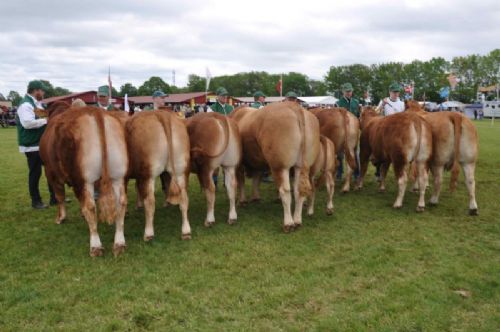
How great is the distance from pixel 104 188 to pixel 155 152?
2.79 feet

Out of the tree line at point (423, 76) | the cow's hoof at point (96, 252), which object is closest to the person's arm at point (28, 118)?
the cow's hoof at point (96, 252)

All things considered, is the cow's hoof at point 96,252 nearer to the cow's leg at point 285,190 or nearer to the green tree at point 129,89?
the cow's leg at point 285,190

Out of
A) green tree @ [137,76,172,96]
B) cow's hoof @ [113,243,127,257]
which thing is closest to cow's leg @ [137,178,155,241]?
cow's hoof @ [113,243,127,257]

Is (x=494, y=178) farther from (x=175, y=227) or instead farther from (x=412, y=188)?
(x=175, y=227)

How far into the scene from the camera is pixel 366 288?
13.9ft

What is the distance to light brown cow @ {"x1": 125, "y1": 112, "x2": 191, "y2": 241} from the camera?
5344 millimetres

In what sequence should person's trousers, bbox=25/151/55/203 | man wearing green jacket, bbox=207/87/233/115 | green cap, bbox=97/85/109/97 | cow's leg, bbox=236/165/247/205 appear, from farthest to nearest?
man wearing green jacket, bbox=207/87/233/115, green cap, bbox=97/85/109/97, cow's leg, bbox=236/165/247/205, person's trousers, bbox=25/151/55/203

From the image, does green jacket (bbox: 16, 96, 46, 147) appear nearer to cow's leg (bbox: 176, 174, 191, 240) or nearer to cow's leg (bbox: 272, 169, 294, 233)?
cow's leg (bbox: 176, 174, 191, 240)

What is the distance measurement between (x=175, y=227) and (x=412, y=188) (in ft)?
18.1

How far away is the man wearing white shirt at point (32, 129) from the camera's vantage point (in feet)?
22.9

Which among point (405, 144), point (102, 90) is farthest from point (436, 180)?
point (102, 90)

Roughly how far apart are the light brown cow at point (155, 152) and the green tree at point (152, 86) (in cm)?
9202

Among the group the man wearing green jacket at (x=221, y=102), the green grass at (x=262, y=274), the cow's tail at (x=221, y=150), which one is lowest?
the green grass at (x=262, y=274)

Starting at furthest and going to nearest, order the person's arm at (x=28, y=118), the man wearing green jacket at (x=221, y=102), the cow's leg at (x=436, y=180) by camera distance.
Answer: the man wearing green jacket at (x=221, y=102)
the cow's leg at (x=436, y=180)
the person's arm at (x=28, y=118)
